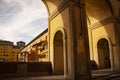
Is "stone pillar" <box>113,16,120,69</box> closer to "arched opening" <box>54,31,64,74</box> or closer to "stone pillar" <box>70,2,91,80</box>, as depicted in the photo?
"arched opening" <box>54,31,64,74</box>

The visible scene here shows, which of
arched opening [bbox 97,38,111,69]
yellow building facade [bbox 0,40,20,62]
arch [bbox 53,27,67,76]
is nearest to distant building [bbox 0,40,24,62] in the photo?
yellow building facade [bbox 0,40,20,62]

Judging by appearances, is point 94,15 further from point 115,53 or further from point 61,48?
point 61,48

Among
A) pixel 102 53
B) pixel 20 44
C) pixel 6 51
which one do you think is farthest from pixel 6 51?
pixel 102 53

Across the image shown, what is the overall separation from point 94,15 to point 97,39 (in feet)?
9.15

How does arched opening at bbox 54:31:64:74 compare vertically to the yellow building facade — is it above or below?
below

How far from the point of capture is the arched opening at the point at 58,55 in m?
14.5

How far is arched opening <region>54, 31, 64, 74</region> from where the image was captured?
47.4 feet

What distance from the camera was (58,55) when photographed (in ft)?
48.4

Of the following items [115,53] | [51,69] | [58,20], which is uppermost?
[58,20]

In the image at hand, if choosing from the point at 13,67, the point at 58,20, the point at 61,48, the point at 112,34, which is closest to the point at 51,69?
the point at 61,48

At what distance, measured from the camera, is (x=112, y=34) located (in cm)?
1695

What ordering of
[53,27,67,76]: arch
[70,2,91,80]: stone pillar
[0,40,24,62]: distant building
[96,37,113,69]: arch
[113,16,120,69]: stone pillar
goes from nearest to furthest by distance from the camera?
[70,2,91,80]: stone pillar, [53,27,67,76]: arch, [113,16,120,69]: stone pillar, [96,37,113,69]: arch, [0,40,24,62]: distant building

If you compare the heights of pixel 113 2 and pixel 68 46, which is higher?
pixel 113 2

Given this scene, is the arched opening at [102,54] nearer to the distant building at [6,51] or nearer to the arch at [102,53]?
the arch at [102,53]
